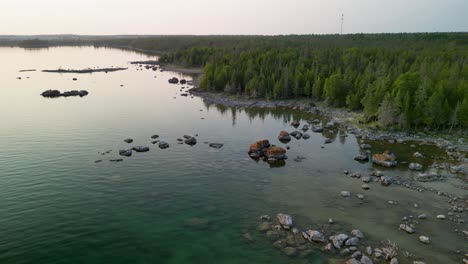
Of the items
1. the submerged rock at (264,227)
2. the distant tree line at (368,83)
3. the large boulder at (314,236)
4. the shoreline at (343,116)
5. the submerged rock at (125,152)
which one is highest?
the distant tree line at (368,83)

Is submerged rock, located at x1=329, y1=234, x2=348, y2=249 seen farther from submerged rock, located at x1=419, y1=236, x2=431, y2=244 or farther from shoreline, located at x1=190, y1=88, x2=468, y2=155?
shoreline, located at x1=190, y1=88, x2=468, y2=155

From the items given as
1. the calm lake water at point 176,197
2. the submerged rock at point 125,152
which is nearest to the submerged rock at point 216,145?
the calm lake water at point 176,197

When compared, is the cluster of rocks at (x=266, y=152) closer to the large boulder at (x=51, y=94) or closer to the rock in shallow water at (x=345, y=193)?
the rock in shallow water at (x=345, y=193)

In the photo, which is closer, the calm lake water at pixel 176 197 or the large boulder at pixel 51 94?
the calm lake water at pixel 176 197

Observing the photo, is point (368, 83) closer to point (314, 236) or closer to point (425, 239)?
point (425, 239)

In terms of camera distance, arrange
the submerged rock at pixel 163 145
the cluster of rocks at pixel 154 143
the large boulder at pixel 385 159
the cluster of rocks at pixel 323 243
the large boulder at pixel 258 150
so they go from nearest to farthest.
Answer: the cluster of rocks at pixel 323 243
the large boulder at pixel 385 159
the cluster of rocks at pixel 154 143
the large boulder at pixel 258 150
the submerged rock at pixel 163 145

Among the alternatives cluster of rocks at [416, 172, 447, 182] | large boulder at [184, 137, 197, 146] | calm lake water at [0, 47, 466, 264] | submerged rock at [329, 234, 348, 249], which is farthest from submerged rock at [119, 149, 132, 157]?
cluster of rocks at [416, 172, 447, 182]
